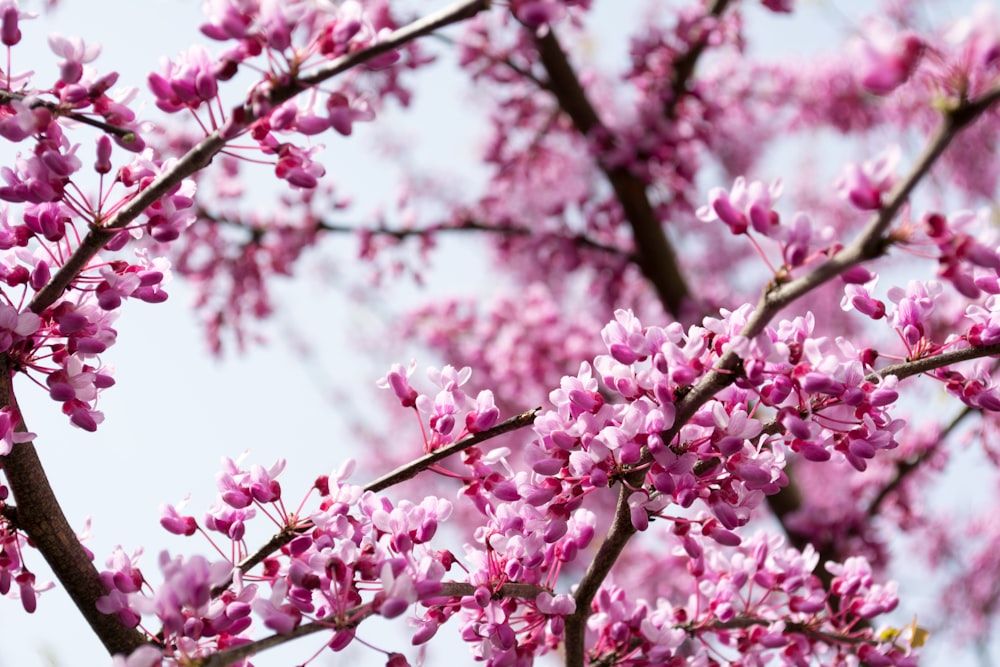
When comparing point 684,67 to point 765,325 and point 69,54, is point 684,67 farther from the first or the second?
point 69,54

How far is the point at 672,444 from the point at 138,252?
1254mm

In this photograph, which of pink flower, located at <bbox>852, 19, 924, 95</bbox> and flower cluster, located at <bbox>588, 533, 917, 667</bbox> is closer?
pink flower, located at <bbox>852, 19, 924, 95</bbox>

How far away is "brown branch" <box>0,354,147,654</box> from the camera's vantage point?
175 centimetres

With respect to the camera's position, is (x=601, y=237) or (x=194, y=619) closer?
(x=194, y=619)

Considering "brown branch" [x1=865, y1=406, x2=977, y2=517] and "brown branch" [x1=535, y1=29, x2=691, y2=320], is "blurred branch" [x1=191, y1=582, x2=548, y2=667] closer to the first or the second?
"brown branch" [x1=865, y1=406, x2=977, y2=517]

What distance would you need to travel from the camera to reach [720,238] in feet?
33.3

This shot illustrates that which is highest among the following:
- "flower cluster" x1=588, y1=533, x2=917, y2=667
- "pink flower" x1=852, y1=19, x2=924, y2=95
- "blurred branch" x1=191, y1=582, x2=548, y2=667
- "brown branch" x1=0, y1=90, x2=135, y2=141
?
"brown branch" x1=0, y1=90, x2=135, y2=141

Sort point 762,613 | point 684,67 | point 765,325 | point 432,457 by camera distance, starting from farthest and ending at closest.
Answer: point 684,67 < point 762,613 < point 432,457 < point 765,325

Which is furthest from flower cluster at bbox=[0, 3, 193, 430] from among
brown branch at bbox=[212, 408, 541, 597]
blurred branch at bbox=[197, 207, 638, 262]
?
blurred branch at bbox=[197, 207, 638, 262]

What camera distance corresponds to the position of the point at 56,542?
1.76 meters

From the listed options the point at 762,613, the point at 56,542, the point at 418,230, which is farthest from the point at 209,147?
the point at 418,230

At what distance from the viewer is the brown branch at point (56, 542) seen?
1.75 metres

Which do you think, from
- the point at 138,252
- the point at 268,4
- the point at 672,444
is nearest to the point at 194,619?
the point at 138,252

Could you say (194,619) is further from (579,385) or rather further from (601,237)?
(601,237)
